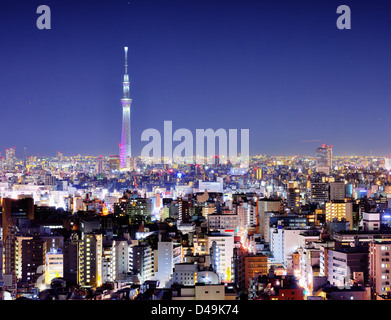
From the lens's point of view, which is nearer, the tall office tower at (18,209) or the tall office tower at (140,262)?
the tall office tower at (140,262)

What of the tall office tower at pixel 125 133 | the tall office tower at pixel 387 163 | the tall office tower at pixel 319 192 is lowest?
the tall office tower at pixel 319 192

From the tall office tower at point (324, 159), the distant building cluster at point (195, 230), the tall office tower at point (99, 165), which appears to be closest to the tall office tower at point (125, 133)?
the distant building cluster at point (195, 230)

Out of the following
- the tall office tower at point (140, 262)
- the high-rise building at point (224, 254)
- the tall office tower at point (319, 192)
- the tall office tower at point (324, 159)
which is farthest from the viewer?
the tall office tower at point (319, 192)

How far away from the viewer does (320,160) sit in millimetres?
10500

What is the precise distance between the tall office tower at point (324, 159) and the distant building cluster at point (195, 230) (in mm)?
30

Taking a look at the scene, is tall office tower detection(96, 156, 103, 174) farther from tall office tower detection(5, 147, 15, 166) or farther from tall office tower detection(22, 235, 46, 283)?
tall office tower detection(22, 235, 46, 283)

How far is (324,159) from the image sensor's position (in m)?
10.6

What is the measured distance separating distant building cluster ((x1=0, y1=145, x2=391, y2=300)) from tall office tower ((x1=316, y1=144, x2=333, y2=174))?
0.03m

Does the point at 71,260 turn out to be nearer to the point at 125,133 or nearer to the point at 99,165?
the point at 99,165

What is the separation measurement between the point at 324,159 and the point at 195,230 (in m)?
3.85

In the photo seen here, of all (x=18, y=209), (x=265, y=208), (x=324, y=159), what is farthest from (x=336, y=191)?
(x=18, y=209)

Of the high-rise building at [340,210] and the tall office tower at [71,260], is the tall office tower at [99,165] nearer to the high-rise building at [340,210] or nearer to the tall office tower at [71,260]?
the high-rise building at [340,210]

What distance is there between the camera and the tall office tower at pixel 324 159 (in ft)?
30.1
